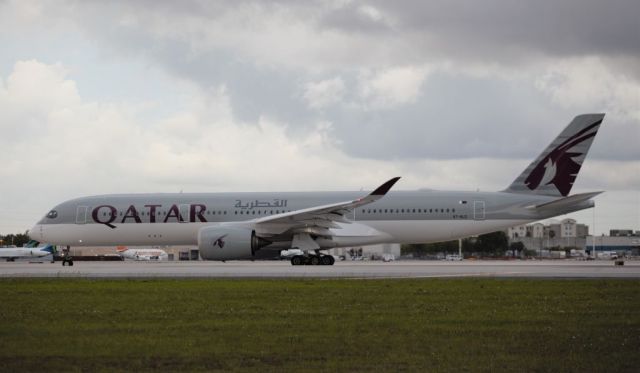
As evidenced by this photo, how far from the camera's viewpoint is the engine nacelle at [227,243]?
1473 inches

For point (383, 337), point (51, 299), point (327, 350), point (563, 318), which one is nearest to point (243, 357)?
point (327, 350)

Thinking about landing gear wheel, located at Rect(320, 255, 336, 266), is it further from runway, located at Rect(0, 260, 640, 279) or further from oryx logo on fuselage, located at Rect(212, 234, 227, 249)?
oryx logo on fuselage, located at Rect(212, 234, 227, 249)

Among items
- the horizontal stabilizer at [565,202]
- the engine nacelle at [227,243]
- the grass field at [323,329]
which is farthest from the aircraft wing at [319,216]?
the grass field at [323,329]

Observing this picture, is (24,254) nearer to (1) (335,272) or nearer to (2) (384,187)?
(2) (384,187)

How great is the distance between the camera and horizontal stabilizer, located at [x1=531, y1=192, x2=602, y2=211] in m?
38.2

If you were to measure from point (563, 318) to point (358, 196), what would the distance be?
2813 centimetres

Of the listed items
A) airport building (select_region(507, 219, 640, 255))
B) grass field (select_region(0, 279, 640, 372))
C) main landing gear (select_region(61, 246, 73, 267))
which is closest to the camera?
grass field (select_region(0, 279, 640, 372))

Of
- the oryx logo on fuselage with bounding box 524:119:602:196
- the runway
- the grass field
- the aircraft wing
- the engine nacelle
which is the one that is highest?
the oryx logo on fuselage with bounding box 524:119:602:196

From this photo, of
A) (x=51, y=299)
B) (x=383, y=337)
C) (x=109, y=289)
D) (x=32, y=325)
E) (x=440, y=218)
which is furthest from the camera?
(x=440, y=218)

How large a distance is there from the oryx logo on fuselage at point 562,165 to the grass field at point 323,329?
2071 centimetres

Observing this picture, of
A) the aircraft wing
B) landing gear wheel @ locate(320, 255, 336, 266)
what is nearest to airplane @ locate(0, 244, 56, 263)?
landing gear wheel @ locate(320, 255, 336, 266)

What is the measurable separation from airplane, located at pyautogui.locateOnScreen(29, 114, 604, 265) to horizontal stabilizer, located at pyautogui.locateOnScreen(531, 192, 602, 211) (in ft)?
0.15

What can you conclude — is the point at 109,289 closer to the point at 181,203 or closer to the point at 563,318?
the point at 563,318

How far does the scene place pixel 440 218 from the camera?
135 feet
